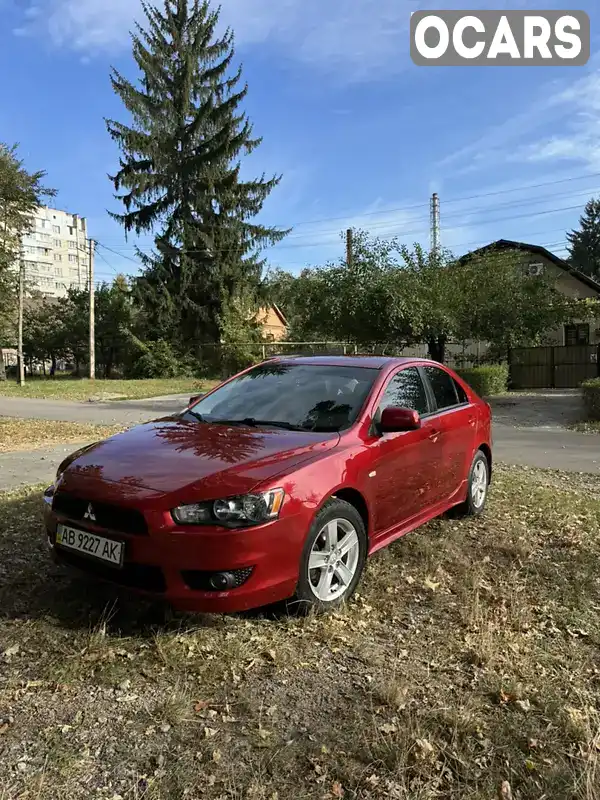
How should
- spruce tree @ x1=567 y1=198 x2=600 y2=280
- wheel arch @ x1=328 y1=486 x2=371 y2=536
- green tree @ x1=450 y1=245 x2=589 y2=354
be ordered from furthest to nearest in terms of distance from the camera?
spruce tree @ x1=567 y1=198 x2=600 y2=280 < green tree @ x1=450 y1=245 x2=589 y2=354 < wheel arch @ x1=328 y1=486 x2=371 y2=536

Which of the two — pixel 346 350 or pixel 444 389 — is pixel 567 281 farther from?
pixel 444 389

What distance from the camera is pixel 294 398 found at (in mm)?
4484

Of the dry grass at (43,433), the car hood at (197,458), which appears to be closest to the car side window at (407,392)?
the car hood at (197,458)

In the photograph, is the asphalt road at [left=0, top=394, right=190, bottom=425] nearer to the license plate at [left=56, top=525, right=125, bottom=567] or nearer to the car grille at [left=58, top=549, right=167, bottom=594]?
the license plate at [left=56, top=525, right=125, bottom=567]

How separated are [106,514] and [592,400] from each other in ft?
40.0

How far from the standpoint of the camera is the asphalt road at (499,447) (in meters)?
7.93

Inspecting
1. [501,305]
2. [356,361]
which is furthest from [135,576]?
[501,305]

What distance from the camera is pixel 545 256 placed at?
106 feet

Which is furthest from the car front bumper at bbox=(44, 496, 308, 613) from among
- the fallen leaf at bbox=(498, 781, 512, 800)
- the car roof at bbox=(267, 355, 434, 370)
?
the car roof at bbox=(267, 355, 434, 370)

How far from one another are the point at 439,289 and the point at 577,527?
447 inches

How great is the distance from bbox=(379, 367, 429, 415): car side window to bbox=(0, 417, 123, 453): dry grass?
6.95 m

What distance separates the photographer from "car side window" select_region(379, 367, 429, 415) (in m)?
4.52

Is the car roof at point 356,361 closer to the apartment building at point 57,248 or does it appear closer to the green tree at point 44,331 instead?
the green tree at point 44,331

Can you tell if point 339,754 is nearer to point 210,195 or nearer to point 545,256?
point 545,256
